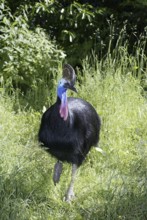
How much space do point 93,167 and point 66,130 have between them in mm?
820

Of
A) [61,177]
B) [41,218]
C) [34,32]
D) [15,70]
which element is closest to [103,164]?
[61,177]

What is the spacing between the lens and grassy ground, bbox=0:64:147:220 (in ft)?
11.0

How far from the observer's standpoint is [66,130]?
355 cm

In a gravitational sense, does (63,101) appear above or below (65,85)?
below

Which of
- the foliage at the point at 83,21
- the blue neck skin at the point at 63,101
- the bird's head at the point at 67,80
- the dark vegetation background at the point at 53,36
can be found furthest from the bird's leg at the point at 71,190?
the foliage at the point at 83,21

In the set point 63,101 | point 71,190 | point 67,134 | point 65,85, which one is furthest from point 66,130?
point 71,190

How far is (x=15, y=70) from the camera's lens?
568 centimetres

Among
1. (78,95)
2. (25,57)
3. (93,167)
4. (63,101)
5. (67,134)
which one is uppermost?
(63,101)

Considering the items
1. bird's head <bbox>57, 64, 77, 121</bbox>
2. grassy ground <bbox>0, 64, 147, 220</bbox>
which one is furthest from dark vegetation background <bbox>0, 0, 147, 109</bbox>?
bird's head <bbox>57, 64, 77, 121</bbox>

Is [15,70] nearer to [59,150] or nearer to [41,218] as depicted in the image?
[59,150]

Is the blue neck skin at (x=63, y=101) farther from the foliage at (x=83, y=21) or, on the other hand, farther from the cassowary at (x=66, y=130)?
the foliage at (x=83, y=21)

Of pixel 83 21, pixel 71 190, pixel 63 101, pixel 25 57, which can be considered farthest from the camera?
pixel 83 21

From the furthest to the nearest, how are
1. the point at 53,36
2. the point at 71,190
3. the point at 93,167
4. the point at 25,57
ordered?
1. the point at 53,36
2. the point at 25,57
3. the point at 93,167
4. the point at 71,190

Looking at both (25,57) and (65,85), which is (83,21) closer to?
(25,57)
